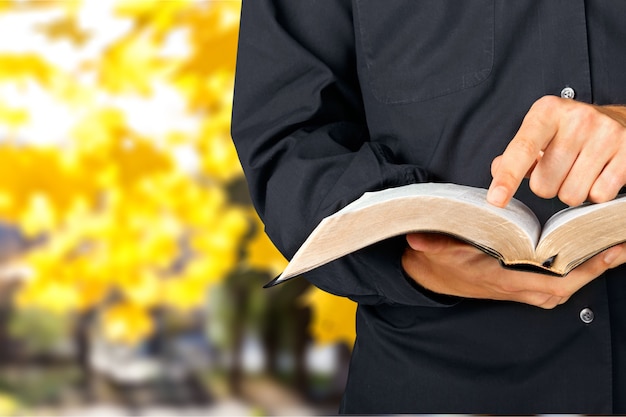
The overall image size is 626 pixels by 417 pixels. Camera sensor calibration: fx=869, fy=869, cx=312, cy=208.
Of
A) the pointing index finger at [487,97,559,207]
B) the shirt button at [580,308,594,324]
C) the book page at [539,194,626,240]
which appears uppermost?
the pointing index finger at [487,97,559,207]

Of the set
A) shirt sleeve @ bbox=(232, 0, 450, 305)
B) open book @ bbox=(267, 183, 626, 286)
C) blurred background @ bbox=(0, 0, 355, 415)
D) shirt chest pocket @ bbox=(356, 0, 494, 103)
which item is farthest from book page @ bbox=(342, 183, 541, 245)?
blurred background @ bbox=(0, 0, 355, 415)

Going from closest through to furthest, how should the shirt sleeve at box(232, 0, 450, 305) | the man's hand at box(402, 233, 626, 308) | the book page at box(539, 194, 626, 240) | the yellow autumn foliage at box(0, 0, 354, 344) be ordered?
1. the book page at box(539, 194, 626, 240)
2. the man's hand at box(402, 233, 626, 308)
3. the shirt sleeve at box(232, 0, 450, 305)
4. the yellow autumn foliage at box(0, 0, 354, 344)

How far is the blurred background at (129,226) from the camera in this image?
6.49ft

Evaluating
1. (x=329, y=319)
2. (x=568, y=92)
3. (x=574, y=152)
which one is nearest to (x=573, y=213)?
(x=574, y=152)

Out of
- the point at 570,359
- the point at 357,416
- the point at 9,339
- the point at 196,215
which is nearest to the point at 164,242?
the point at 196,215

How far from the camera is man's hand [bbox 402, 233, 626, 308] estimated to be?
0.75 metres

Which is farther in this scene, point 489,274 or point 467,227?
point 489,274

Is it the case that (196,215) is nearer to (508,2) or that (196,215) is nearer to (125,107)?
(125,107)

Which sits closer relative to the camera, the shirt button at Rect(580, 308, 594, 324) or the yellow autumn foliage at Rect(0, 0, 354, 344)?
the shirt button at Rect(580, 308, 594, 324)

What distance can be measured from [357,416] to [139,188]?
115 cm

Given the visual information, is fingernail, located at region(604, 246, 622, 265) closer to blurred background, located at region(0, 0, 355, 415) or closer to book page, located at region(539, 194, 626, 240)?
book page, located at region(539, 194, 626, 240)

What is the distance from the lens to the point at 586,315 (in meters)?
0.91

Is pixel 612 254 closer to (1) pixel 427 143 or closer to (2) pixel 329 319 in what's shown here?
(1) pixel 427 143

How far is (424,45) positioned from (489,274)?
308 millimetres
